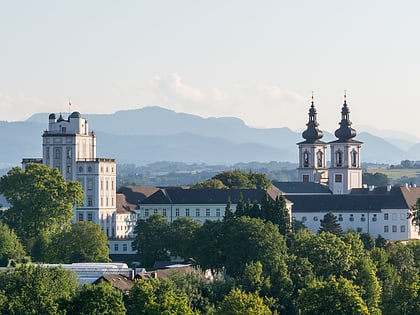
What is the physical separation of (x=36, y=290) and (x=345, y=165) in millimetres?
106947

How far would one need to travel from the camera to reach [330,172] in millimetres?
181250

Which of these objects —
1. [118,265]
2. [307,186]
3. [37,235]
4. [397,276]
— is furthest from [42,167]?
[307,186]

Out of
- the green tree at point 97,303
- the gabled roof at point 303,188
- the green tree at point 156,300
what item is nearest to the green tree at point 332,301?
the green tree at point 156,300

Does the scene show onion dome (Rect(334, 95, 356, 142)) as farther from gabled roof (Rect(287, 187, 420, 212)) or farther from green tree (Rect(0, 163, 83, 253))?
green tree (Rect(0, 163, 83, 253))

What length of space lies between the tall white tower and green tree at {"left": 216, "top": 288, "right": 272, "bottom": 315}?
66.0 meters

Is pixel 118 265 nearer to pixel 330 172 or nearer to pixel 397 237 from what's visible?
pixel 397 237

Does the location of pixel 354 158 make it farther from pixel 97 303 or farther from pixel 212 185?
pixel 97 303

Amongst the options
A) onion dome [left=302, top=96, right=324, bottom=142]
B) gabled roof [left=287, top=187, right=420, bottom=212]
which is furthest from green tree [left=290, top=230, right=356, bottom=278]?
onion dome [left=302, top=96, right=324, bottom=142]

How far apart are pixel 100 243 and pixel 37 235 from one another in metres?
8.50

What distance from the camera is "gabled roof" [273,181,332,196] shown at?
578 feet

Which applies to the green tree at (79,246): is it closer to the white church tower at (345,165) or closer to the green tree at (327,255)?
the green tree at (327,255)

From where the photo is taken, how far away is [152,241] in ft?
399

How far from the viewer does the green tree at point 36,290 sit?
246ft

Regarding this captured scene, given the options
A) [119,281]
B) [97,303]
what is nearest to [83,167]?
[119,281]
